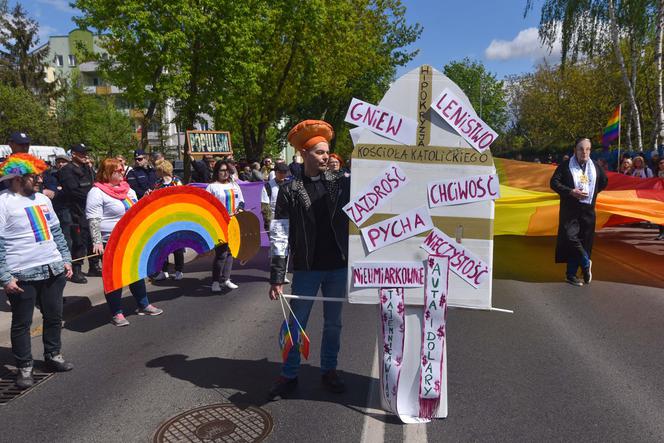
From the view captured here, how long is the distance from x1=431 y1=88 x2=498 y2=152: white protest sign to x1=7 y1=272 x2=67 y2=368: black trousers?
134 inches

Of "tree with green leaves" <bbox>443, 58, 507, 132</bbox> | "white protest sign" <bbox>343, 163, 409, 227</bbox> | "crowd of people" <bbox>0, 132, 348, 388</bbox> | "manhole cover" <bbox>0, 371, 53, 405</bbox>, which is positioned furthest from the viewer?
"tree with green leaves" <bbox>443, 58, 507, 132</bbox>

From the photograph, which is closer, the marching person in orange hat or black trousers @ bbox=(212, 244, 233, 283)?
the marching person in orange hat

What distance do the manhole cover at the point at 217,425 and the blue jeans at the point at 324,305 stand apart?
1.41ft

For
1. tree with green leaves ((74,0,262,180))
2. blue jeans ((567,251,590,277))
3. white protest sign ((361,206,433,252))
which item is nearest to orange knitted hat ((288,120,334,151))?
white protest sign ((361,206,433,252))

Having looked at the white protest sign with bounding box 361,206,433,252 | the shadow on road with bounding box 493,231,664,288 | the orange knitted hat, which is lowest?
the shadow on road with bounding box 493,231,664,288

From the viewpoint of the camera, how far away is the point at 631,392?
397 cm

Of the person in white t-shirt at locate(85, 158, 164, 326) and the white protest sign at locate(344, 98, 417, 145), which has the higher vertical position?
the white protest sign at locate(344, 98, 417, 145)

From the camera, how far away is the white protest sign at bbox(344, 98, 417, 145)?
3400 mm

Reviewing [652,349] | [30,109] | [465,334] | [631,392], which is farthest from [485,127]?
[30,109]

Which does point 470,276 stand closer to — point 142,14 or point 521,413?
point 521,413

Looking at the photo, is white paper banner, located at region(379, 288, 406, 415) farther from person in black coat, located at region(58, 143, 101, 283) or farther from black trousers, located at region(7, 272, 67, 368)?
person in black coat, located at region(58, 143, 101, 283)

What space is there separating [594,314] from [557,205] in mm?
2793

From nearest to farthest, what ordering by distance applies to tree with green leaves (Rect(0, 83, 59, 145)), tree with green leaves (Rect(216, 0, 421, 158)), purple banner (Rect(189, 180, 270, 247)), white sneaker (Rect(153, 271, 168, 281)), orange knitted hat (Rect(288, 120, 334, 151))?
orange knitted hat (Rect(288, 120, 334, 151)) < white sneaker (Rect(153, 271, 168, 281)) < purple banner (Rect(189, 180, 270, 247)) < tree with green leaves (Rect(216, 0, 421, 158)) < tree with green leaves (Rect(0, 83, 59, 145))

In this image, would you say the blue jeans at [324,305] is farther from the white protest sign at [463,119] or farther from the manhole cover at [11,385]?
the manhole cover at [11,385]
